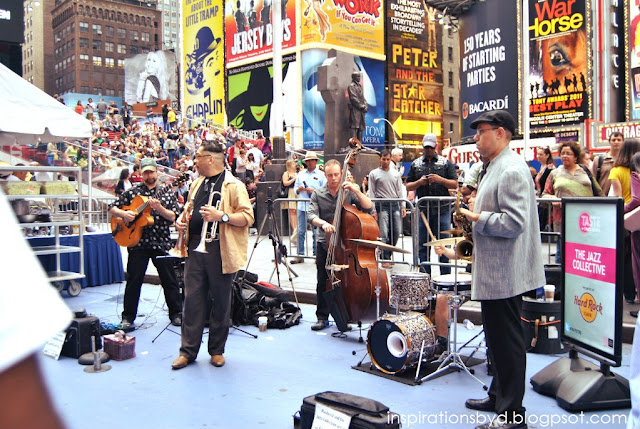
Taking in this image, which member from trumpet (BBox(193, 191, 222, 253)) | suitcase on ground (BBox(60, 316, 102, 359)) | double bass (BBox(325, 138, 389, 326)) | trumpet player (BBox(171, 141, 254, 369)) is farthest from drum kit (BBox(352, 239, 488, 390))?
suitcase on ground (BBox(60, 316, 102, 359))

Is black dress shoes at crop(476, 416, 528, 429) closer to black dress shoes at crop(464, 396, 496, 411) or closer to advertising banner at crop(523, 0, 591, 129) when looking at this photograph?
black dress shoes at crop(464, 396, 496, 411)

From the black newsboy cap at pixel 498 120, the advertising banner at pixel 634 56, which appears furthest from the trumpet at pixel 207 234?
the advertising banner at pixel 634 56

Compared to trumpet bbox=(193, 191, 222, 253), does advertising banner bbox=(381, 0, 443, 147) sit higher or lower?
higher

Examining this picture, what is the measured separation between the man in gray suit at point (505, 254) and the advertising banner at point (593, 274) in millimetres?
833

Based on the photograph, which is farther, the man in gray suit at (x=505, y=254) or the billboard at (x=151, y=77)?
the billboard at (x=151, y=77)

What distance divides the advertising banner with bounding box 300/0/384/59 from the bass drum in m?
44.7

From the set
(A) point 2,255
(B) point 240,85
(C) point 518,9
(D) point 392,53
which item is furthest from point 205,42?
(A) point 2,255

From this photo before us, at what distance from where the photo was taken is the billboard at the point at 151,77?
7838 centimetres

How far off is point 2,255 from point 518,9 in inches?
1498

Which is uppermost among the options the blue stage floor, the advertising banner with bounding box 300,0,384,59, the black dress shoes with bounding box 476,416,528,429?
the advertising banner with bounding box 300,0,384,59

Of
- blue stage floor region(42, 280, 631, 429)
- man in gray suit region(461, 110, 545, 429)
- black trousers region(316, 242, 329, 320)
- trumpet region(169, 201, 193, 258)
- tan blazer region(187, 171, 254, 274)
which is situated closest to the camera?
man in gray suit region(461, 110, 545, 429)

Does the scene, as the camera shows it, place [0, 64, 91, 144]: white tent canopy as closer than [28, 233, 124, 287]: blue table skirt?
Yes

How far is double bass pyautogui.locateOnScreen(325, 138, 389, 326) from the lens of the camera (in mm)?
6594

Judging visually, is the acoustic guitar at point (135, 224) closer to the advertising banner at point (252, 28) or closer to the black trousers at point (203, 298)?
the black trousers at point (203, 298)
